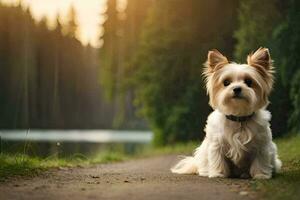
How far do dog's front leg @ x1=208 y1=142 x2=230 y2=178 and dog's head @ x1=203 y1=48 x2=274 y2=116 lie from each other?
51cm

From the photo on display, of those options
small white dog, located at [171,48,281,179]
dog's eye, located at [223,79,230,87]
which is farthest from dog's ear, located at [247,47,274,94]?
dog's eye, located at [223,79,230,87]

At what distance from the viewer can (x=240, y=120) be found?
8.92 meters

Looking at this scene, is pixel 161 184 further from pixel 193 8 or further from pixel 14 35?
pixel 14 35

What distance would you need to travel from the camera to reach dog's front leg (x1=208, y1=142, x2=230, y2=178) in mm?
8977

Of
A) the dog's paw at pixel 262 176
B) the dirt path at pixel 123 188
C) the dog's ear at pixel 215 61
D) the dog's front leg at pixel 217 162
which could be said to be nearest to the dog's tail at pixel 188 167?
the dirt path at pixel 123 188

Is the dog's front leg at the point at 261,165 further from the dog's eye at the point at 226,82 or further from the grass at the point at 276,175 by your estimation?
the dog's eye at the point at 226,82

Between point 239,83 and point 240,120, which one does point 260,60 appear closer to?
point 239,83

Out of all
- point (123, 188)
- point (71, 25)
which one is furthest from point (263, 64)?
point (71, 25)

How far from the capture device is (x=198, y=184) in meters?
8.06

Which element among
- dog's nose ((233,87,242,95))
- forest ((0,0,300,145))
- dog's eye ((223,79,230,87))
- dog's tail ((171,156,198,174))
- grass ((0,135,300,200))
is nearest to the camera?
grass ((0,135,300,200))

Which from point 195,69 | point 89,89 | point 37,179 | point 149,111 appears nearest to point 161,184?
point 37,179

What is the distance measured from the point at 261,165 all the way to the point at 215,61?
1.57 m

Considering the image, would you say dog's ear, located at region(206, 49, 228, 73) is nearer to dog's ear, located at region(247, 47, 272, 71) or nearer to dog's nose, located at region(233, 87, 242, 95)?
dog's ear, located at region(247, 47, 272, 71)

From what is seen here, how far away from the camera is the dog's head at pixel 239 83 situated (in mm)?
8609
